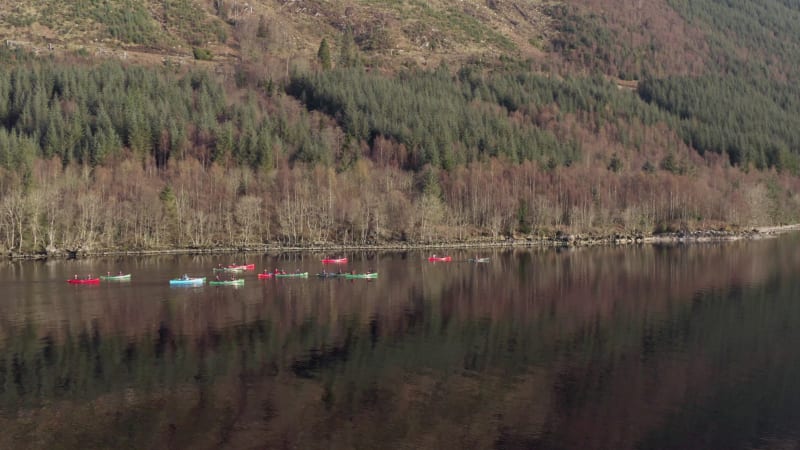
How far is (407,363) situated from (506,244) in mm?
76757

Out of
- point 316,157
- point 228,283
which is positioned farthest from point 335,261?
point 316,157

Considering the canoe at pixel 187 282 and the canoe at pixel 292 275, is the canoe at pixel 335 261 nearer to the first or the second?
the canoe at pixel 292 275

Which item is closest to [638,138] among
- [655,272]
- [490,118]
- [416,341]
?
[490,118]

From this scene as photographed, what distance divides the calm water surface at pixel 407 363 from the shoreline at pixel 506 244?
93.7ft

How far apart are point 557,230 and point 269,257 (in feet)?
167

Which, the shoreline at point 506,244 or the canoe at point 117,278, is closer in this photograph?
the canoe at point 117,278

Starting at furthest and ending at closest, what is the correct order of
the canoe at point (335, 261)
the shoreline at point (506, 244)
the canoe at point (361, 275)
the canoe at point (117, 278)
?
the shoreline at point (506, 244)
the canoe at point (335, 261)
the canoe at point (361, 275)
the canoe at point (117, 278)

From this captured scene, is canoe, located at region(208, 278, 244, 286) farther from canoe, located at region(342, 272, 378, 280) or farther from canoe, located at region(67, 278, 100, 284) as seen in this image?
canoe, located at region(67, 278, 100, 284)

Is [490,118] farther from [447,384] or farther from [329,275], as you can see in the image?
[447,384]

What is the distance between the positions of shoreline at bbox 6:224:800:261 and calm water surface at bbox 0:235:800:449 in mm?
28568

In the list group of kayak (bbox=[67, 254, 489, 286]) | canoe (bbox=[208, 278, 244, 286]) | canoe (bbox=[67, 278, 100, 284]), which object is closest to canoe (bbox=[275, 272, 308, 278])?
group of kayak (bbox=[67, 254, 489, 286])

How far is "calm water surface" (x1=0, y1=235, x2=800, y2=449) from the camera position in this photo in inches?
1414

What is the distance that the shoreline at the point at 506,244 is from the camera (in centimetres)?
11012

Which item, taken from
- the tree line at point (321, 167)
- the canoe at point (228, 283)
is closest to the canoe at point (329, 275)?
the canoe at point (228, 283)
